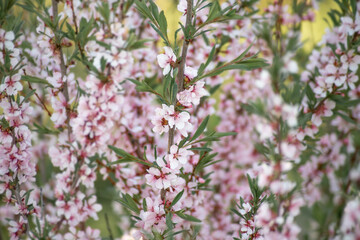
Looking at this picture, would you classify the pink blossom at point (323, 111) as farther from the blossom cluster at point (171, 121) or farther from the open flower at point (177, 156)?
the open flower at point (177, 156)

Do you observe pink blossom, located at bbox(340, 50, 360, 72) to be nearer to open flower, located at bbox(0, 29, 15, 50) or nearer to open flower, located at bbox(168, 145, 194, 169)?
open flower, located at bbox(168, 145, 194, 169)

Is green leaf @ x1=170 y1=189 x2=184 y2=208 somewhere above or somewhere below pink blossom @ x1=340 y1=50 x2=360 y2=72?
below

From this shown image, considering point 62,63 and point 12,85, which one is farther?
point 62,63

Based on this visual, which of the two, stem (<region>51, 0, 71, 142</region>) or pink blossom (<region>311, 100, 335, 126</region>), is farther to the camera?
pink blossom (<region>311, 100, 335, 126</region>)

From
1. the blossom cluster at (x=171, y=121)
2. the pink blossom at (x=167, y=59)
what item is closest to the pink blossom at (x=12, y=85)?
the blossom cluster at (x=171, y=121)

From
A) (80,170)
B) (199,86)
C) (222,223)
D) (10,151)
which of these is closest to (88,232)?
(80,170)

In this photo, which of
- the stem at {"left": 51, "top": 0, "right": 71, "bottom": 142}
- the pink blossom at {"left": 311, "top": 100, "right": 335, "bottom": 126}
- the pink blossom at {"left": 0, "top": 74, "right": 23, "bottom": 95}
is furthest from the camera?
the pink blossom at {"left": 311, "top": 100, "right": 335, "bottom": 126}

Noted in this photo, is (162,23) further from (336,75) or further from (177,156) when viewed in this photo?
(336,75)

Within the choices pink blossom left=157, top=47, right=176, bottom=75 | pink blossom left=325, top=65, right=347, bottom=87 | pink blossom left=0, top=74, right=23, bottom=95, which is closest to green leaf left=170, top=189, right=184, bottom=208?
pink blossom left=157, top=47, right=176, bottom=75

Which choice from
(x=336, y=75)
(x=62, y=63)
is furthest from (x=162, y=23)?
(x=336, y=75)

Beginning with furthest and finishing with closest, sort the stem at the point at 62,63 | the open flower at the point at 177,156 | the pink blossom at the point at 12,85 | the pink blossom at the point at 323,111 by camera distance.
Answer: the pink blossom at the point at 323,111
the stem at the point at 62,63
the pink blossom at the point at 12,85
the open flower at the point at 177,156

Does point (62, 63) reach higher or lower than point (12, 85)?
higher

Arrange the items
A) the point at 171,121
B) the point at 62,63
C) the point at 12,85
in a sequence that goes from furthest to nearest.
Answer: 1. the point at 62,63
2. the point at 12,85
3. the point at 171,121

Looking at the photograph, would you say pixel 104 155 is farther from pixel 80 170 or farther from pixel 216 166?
pixel 216 166
